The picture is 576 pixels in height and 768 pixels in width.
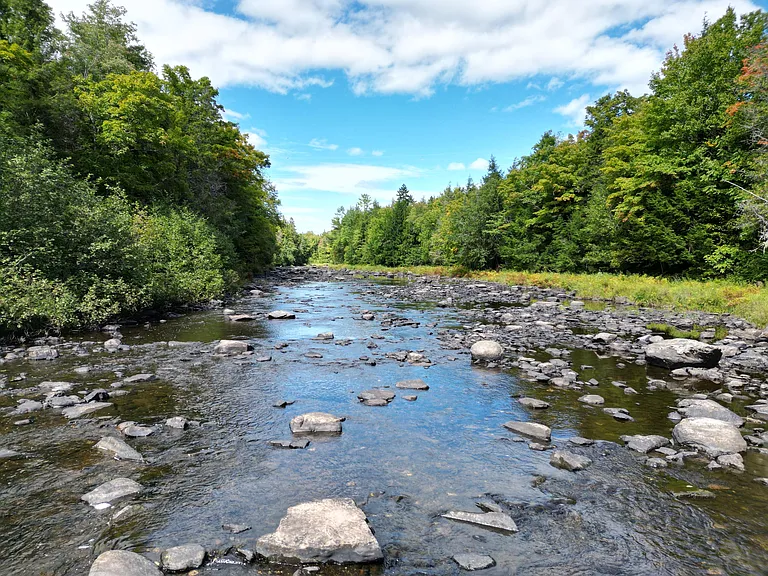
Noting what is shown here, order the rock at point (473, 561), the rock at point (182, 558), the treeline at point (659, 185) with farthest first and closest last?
the treeline at point (659, 185) < the rock at point (473, 561) < the rock at point (182, 558)

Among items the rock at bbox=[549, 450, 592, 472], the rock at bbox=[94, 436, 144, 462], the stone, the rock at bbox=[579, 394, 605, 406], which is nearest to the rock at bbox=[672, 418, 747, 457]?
the stone

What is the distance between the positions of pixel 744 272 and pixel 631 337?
627 inches

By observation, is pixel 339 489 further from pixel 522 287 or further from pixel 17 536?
pixel 522 287

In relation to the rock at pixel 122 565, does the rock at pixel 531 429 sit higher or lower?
lower

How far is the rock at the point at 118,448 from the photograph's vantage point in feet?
20.1

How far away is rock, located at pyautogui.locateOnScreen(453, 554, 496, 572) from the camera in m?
4.06

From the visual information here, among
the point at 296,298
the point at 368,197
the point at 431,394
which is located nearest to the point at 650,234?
the point at 296,298

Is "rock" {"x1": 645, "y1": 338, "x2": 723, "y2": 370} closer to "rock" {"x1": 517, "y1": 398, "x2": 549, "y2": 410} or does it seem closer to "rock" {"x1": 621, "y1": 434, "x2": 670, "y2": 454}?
"rock" {"x1": 517, "y1": 398, "x2": 549, "y2": 410}

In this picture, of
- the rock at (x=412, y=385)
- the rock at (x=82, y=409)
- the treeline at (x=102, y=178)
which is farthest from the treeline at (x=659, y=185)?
the treeline at (x=102, y=178)

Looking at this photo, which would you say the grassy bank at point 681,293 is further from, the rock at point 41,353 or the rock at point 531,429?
the rock at point 41,353

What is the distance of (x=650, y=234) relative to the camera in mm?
30078

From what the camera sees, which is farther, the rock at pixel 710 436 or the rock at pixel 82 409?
the rock at pixel 82 409

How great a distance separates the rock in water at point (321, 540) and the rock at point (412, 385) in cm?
553

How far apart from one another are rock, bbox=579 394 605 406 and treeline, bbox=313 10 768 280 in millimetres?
17472
